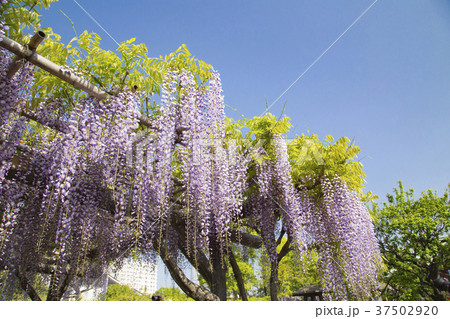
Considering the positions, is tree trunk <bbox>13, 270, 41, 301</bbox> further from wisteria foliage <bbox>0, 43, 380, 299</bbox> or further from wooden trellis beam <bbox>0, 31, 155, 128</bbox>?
wooden trellis beam <bbox>0, 31, 155, 128</bbox>

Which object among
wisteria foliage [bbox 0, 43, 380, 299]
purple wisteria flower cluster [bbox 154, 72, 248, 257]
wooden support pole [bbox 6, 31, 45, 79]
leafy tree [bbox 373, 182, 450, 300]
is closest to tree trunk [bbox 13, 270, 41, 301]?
wisteria foliage [bbox 0, 43, 380, 299]

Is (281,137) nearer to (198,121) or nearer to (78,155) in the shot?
(198,121)

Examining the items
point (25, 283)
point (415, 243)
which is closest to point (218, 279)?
point (25, 283)

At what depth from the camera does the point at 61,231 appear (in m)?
3.08

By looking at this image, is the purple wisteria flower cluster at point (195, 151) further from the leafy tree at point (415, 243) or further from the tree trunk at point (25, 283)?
the leafy tree at point (415, 243)

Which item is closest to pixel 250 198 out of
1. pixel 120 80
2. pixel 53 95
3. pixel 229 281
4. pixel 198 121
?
pixel 198 121

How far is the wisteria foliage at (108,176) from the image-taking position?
3174 millimetres

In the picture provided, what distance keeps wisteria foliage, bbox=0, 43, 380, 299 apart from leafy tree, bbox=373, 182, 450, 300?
385 inches

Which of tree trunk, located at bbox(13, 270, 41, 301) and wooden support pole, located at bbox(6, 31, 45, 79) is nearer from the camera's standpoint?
wooden support pole, located at bbox(6, 31, 45, 79)

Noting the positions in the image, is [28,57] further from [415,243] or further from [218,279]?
[415,243]

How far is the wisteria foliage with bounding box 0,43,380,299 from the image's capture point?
3.17 metres

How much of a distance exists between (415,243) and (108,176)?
14.1m

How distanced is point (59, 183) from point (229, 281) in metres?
11.1

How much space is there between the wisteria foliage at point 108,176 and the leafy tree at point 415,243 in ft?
32.1
